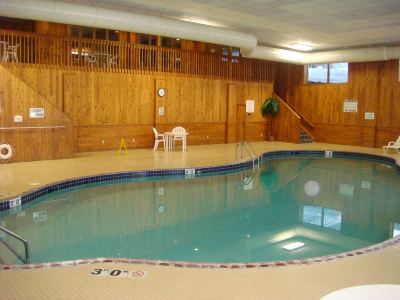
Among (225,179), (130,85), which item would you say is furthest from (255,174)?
(130,85)

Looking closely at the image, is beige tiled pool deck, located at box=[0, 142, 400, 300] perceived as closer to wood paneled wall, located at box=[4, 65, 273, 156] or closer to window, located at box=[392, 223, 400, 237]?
window, located at box=[392, 223, 400, 237]

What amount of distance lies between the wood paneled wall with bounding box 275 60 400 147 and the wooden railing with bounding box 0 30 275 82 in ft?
7.07

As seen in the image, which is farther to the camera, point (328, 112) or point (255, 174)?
point (328, 112)

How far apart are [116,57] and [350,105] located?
9.03 metres

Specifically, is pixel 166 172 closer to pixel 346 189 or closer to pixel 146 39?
pixel 346 189

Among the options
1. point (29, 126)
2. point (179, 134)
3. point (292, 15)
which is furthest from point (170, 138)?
point (292, 15)

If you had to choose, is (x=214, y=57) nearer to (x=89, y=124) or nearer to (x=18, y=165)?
(x=89, y=124)

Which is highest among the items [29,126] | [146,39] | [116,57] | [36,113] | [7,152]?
[146,39]

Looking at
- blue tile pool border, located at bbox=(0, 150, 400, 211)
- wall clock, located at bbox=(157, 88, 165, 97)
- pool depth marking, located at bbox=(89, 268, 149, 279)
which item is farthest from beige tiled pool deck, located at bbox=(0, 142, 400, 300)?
wall clock, located at bbox=(157, 88, 165, 97)

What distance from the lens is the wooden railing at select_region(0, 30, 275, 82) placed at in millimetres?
11109

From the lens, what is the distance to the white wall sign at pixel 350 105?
16.2 metres

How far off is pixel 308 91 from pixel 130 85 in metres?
7.96

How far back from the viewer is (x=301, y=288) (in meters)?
3.47

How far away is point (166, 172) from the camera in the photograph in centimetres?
959
